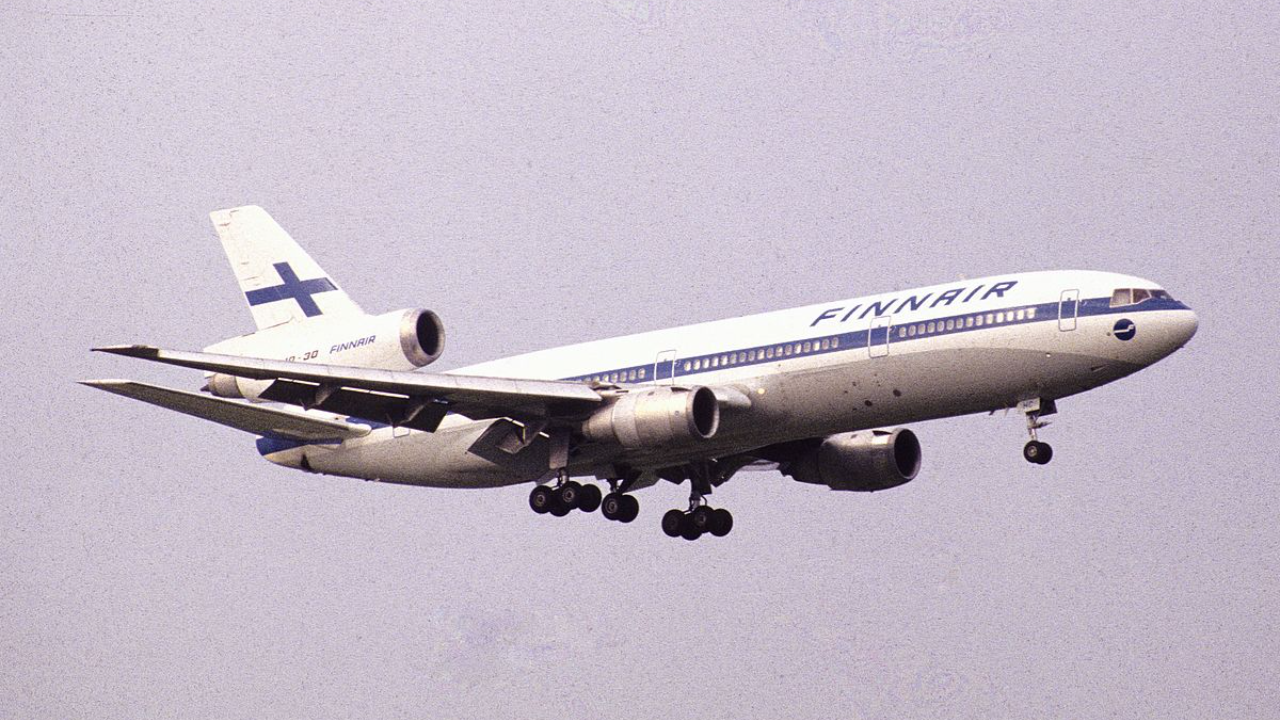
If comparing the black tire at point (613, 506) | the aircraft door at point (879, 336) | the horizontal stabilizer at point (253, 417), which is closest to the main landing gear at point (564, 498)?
the black tire at point (613, 506)

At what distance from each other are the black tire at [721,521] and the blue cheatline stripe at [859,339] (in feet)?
21.3

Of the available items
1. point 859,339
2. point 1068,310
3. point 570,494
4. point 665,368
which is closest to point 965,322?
point 1068,310

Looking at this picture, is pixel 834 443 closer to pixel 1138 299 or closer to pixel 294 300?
pixel 1138 299

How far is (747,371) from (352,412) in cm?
932

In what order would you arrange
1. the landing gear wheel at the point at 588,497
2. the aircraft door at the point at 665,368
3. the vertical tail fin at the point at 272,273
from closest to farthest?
the aircraft door at the point at 665,368
the landing gear wheel at the point at 588,497
the vertical tail fin at the point at 272,273

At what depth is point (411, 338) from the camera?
48219 mm

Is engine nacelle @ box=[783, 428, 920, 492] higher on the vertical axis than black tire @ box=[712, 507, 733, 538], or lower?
higher

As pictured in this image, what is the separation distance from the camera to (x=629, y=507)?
5022 centimetres

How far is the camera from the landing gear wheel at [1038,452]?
42.8m

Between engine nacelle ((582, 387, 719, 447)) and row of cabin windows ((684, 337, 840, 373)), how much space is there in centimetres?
139

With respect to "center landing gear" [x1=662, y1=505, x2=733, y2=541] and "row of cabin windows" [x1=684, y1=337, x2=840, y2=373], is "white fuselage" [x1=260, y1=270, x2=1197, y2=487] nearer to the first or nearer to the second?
"row of cabin windows" [x1=684, y1=337, x2=840, y2=373]

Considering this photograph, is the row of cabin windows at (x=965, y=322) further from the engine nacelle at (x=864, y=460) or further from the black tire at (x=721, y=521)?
the black tire at (x=721, y=521)

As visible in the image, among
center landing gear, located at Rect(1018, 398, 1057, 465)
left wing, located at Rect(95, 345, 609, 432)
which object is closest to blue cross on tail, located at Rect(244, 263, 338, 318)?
left wing, located at Rect(95, 345, 609, 432)

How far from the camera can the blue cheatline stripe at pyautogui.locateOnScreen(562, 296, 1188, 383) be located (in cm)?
4200
